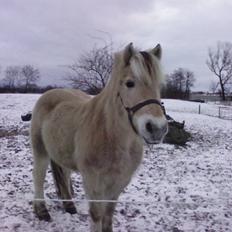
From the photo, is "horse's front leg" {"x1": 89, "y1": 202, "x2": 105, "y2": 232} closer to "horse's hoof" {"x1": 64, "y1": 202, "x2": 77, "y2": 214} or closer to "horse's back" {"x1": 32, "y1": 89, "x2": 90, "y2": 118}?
"horse's hoof" {"x1": 64, "y1": 202, "x2": 77, "y2": 214}

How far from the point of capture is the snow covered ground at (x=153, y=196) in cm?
461

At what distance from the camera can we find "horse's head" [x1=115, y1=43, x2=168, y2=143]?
8.97 feet

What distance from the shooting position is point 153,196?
5711 millimetres

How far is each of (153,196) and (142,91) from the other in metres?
3.22

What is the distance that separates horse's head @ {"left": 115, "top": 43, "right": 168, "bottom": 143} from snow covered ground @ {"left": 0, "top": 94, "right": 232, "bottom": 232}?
193 cm

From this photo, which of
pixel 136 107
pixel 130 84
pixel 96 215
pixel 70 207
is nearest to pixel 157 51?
pixel 130 84

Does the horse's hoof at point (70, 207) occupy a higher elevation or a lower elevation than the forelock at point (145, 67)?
lower

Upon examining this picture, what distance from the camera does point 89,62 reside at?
16.6m

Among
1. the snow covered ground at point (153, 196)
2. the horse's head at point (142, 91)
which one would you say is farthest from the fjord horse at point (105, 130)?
the snow covered ground at point (153, 196)

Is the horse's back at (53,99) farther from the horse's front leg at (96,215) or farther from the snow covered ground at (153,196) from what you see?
the horse's front leg at (96,215)

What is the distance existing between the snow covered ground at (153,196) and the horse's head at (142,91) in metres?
1.93

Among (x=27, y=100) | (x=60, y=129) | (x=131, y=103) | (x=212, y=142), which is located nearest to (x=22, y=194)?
(x=60, y=129)

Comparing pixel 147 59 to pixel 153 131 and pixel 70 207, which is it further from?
pixel 70 207

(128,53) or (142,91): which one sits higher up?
(128,53)
